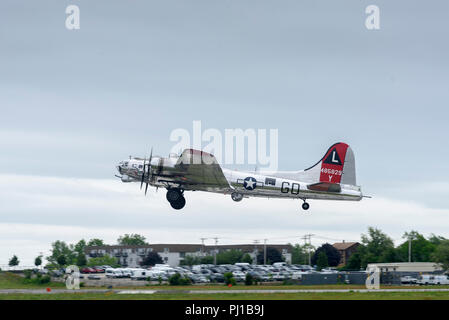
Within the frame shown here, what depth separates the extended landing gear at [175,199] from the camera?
156 feet

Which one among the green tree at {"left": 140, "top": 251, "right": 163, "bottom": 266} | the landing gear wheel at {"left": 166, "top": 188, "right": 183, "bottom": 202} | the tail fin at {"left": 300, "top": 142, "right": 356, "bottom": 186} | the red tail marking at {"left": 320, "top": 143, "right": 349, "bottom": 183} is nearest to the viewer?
the landing gear wheel at {"left": 166, "top": 188, "right": 183, "bottom": 202}

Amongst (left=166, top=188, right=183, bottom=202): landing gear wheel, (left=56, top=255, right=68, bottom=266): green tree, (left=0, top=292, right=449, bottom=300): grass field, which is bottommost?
(left=0, top=292, right=449, bottom=300): grass field

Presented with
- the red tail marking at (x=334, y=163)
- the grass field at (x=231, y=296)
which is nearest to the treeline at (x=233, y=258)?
the red tail marking at (x=334, y=163)

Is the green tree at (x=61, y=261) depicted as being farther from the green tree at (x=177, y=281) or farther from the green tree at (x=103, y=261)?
the green tree at (x=103, y=261)

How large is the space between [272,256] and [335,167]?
4160cm

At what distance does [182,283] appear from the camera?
50.1 metres

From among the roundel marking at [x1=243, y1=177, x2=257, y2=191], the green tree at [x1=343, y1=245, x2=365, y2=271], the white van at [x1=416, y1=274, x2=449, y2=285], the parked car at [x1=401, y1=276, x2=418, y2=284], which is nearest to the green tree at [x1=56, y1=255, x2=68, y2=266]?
the roundel marking at [x1=243, y1=177, x2=257, y2=191]

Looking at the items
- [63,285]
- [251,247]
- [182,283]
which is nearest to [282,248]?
[251,247]

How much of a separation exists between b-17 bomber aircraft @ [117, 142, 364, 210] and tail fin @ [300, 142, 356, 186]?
50 cm

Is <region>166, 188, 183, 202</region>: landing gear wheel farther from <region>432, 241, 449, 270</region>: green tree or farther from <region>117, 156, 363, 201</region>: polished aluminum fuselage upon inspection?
<region>432, 241, 449, 270</region>: green tree

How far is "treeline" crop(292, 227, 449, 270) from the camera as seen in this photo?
232 ft

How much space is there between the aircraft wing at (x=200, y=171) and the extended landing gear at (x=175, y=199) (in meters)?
0.93

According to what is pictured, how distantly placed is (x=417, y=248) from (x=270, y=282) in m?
41.4

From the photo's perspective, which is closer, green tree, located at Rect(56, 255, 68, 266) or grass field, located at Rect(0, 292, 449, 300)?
grass field, located at Rect(0, 292, 449, 300)
